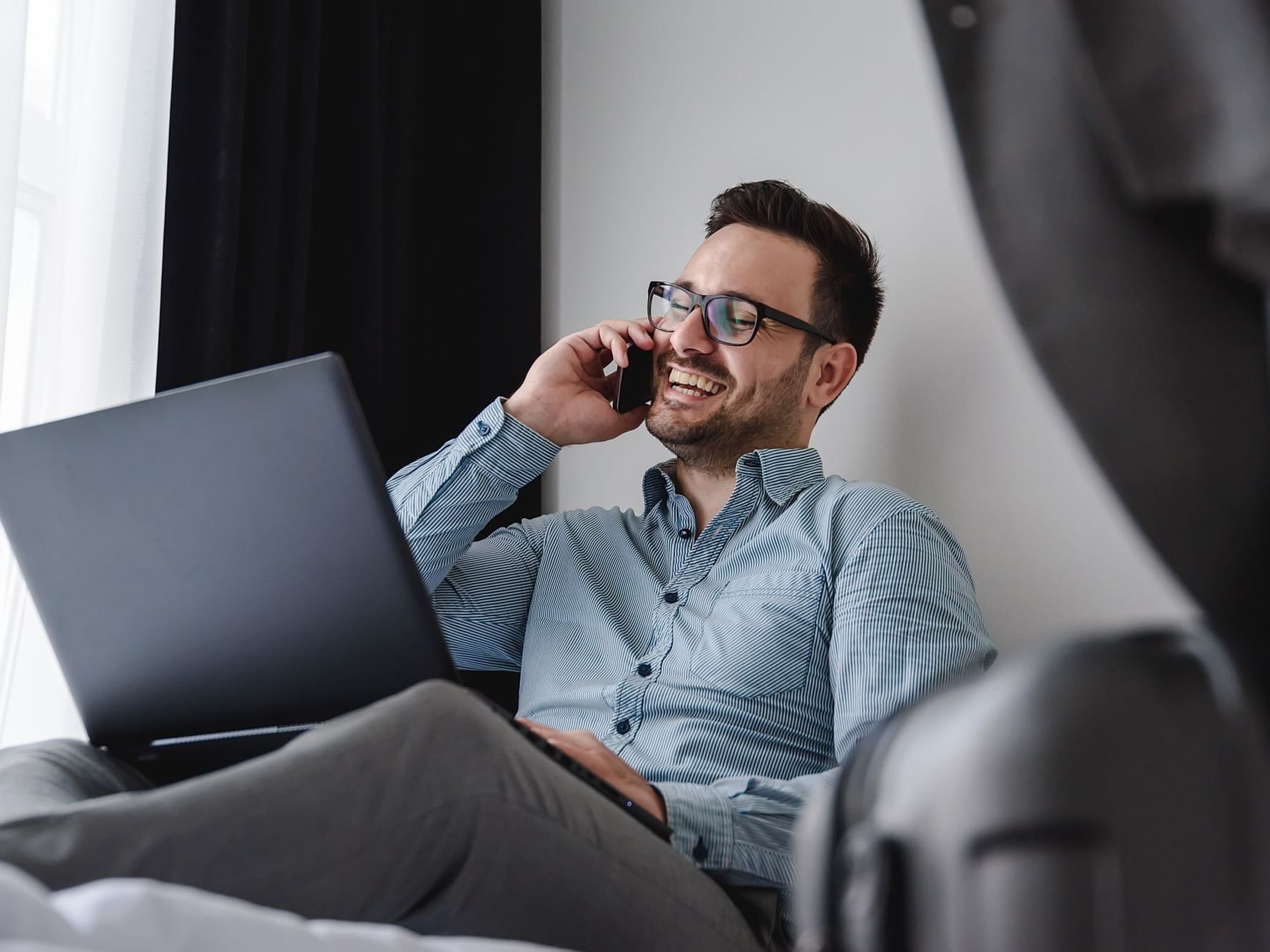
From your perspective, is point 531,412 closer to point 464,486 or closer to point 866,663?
point 464,486

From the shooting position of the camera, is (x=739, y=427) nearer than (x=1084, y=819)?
No

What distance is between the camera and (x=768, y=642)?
1485mm

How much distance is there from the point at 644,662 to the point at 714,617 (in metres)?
0.11

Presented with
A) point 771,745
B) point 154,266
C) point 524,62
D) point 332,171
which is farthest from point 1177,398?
point 524,62

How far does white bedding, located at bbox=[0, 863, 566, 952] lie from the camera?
521mm

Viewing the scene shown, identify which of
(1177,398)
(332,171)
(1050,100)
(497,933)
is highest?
(332,171)

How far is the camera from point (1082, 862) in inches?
17.6

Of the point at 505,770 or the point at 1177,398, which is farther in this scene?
the point at 505,770

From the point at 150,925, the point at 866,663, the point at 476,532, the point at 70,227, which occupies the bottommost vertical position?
the point at 150,925

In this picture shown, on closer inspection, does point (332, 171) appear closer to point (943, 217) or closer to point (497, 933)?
point (943, 217)

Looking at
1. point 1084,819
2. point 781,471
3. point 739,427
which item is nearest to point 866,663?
point 781,471

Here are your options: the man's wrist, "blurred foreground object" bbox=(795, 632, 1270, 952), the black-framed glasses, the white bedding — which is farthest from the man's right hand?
"blurred foreground object" bbox=(795, 632, 1270, 952)

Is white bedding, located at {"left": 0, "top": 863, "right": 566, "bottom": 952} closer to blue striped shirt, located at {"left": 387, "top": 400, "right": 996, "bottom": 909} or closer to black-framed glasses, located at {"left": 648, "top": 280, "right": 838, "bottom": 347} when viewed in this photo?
blue striped shirt, located at {"left": 387, "top": 400, "right": 996, "bottom": 909}

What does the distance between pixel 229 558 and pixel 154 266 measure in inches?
36.6
